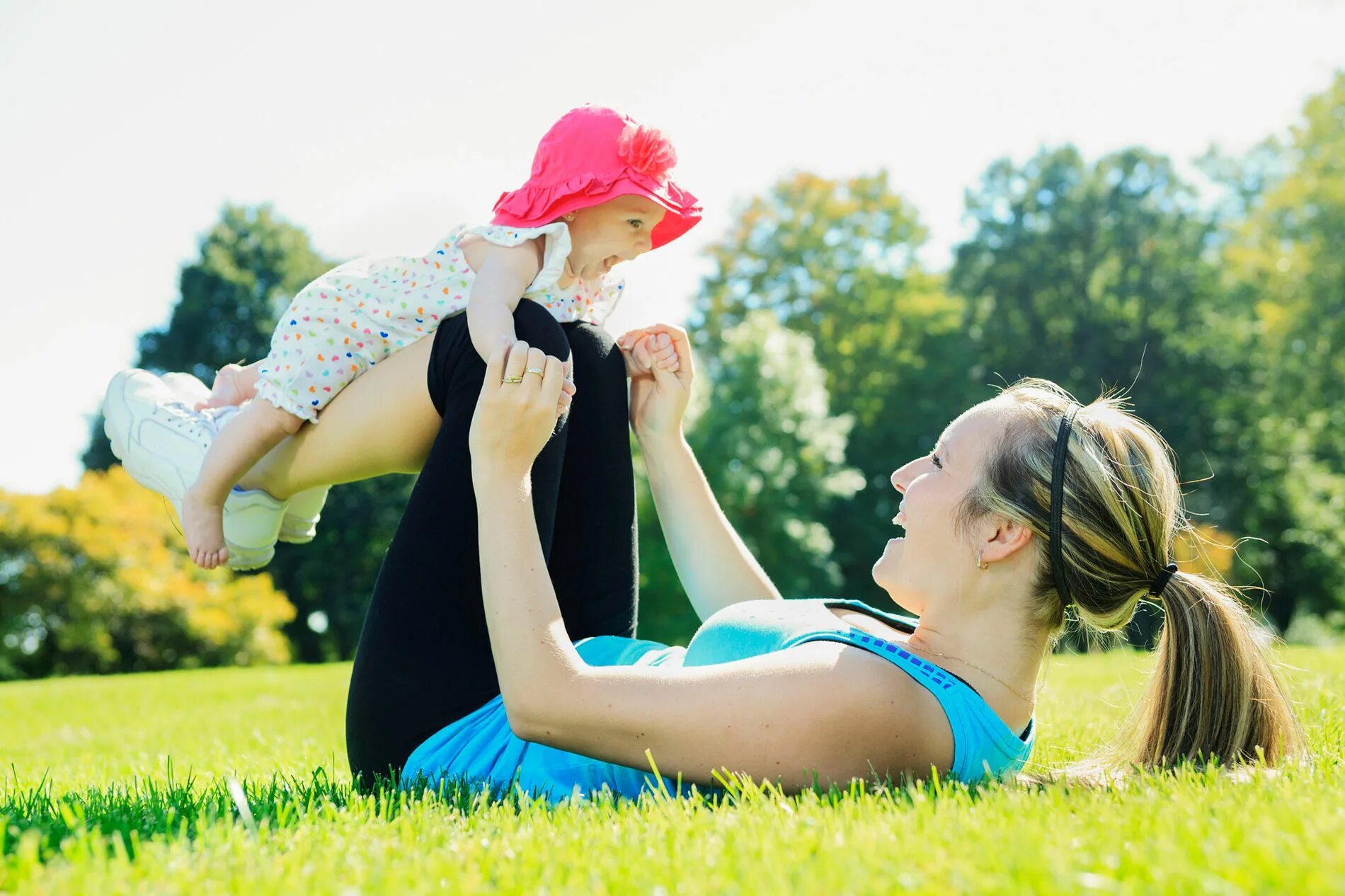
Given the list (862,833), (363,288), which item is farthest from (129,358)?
(862,833)

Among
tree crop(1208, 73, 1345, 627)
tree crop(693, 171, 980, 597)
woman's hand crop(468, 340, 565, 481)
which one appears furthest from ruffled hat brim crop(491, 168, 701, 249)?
tree crop(693, 171, 980, 597)

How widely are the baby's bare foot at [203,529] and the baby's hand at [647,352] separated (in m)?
1.35

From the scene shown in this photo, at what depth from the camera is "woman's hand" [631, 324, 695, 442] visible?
3.24m

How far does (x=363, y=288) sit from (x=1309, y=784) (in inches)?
106

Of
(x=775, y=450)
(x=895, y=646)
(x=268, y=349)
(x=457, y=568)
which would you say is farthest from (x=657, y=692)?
(x=268, y=349)

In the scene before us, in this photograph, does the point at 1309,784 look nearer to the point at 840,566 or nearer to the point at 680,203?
the point at 680,203

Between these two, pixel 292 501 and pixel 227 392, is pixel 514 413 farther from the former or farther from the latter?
pixel 227 392

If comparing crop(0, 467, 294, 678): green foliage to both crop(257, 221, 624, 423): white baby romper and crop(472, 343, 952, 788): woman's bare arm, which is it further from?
crop(472, 343, 952, 788): woman's bare arm

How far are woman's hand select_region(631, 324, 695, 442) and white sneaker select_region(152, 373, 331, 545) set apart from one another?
42.8 inches

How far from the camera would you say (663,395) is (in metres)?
3.24

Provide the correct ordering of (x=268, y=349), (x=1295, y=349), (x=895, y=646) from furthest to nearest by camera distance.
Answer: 1. (x=268, y=349)
2. (x=1295, y=349)
3. (x=895, y=646)

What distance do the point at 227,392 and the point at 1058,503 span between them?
2.74 m

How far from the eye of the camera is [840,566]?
27.4 meters

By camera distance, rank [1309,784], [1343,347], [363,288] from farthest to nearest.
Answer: [1343,347]
[363,288]
[1309,784]
